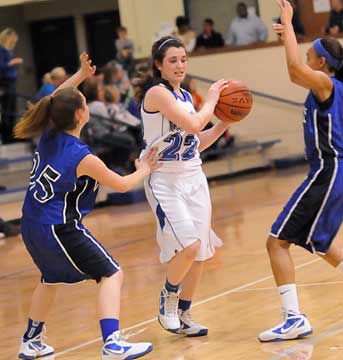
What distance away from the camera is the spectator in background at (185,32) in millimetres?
17562

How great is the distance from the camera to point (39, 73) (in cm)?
2011

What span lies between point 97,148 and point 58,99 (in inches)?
360

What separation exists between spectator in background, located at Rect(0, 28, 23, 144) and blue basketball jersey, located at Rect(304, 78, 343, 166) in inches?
360

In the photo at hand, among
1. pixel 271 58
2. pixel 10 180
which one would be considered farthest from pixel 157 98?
pixel 271 58

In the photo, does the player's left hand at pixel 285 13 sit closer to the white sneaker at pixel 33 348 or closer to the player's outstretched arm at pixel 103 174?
the player's outstretched arm at pixel 103 174

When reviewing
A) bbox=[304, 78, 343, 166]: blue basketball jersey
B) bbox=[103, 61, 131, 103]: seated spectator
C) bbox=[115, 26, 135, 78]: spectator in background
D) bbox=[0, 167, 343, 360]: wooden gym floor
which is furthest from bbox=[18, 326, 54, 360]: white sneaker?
bbox=[115, 26, 135, 78]: spectator in background

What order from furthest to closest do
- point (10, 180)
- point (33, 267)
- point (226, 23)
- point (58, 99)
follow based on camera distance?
point (226, 23), point (10, 180), point (33, 267), point (58, 99)

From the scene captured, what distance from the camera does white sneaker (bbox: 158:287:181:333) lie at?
5902 millimetres

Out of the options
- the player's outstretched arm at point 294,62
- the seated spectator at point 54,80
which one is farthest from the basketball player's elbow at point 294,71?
the seated spectator at point 54,80

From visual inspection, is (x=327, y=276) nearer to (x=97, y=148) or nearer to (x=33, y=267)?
(x=33, y=267)

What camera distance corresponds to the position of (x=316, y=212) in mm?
5590

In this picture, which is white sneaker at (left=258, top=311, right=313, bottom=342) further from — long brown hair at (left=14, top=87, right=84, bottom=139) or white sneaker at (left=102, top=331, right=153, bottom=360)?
long brown hair at (left=14, top=87, right=84, bottom=139)

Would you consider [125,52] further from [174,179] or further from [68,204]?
[68,204]

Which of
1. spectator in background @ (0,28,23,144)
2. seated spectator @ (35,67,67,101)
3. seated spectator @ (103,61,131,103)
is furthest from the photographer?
seated spectator @ (103,61,131,103)
